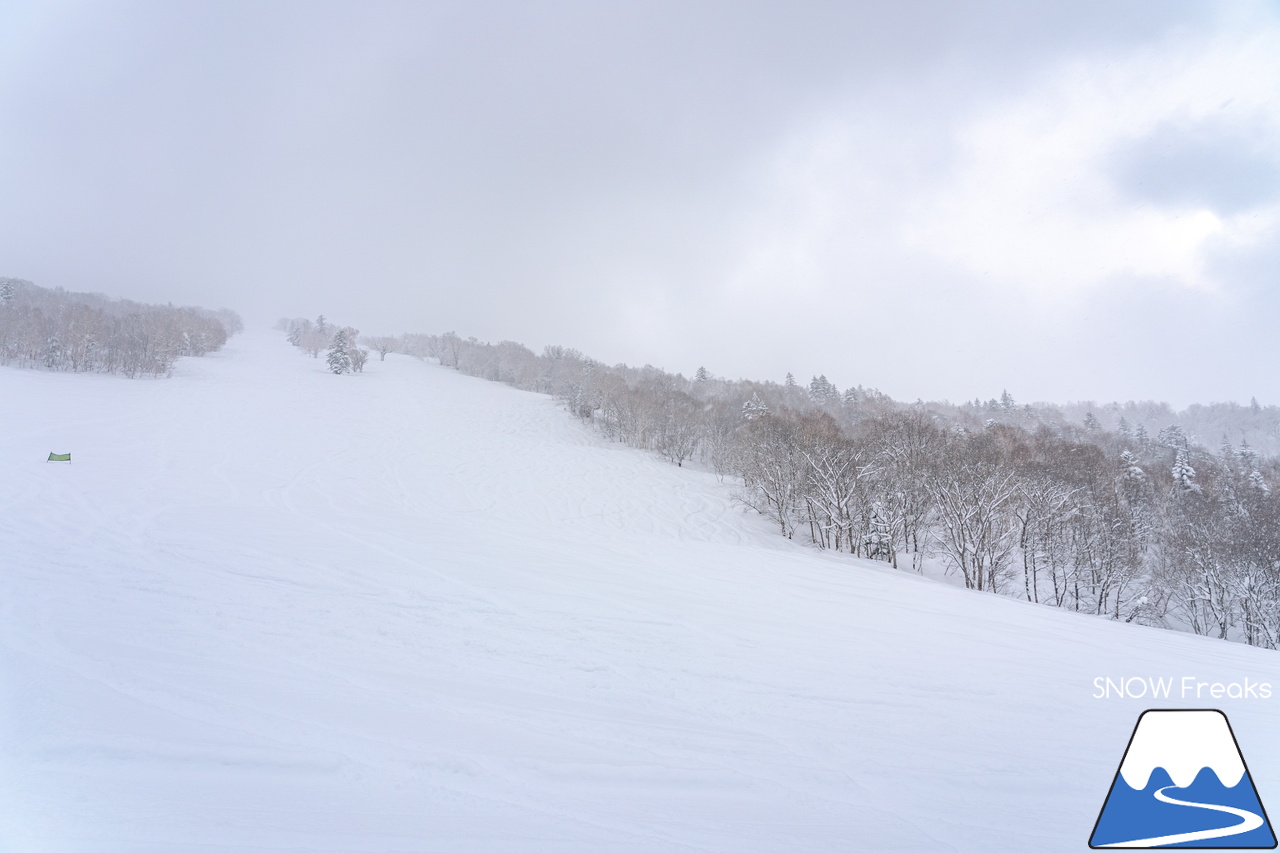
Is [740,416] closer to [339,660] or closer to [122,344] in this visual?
[339,660]

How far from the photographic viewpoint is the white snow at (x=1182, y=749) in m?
2.94

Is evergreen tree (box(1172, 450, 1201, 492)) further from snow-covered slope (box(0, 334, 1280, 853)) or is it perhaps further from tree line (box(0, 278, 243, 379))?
tree line (box(0, 278, 243, 379))

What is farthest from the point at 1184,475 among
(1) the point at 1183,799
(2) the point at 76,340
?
(2) the point at 76,340

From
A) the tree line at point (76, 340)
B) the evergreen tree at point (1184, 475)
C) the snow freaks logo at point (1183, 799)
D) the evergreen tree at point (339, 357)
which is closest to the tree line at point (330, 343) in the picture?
the evergreen tree at point (339, 357)

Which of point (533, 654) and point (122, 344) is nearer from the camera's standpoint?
point (533, 654)

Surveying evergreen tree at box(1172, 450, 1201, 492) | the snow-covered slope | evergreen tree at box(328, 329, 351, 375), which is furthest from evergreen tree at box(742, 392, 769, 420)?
evergreen tree at box(328, 329, 351, 375)

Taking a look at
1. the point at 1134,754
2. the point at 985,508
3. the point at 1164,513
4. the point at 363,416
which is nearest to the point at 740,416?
the point at 985,508

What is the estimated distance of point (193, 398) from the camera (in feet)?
117

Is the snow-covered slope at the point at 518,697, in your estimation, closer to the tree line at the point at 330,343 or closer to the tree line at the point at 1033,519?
the tree line at the point at 1033,519

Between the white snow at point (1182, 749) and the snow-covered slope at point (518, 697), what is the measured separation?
16.4 inches

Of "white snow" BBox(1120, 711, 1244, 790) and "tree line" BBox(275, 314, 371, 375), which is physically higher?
"tree line" BBox(275, 314, 371, 375)

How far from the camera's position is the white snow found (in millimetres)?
2941

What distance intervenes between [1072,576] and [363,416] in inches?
1969

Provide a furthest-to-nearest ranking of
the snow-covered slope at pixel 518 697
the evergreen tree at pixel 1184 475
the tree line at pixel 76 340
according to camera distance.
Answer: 1. the tree line at pixel 76 340
2. the evergreen tree at pixel 1184 475
3. the snow-covered slope at pixel 518 697
